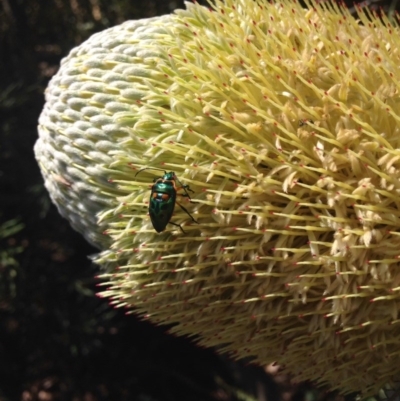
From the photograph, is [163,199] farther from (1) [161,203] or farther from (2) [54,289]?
(2) [54,289]

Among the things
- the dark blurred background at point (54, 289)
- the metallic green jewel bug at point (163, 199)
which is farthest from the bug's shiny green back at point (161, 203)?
the dark blurred background at point (54, 289)

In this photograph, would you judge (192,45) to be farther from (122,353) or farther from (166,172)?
(122,353)

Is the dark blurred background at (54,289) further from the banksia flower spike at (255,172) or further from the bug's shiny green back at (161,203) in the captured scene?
the bug's shiny green back at (161,203)

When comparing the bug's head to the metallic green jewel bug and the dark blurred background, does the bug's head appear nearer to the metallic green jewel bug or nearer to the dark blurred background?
the metallic green jewel bug

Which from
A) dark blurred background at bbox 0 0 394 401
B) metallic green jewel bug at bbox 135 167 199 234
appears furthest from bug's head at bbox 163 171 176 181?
dark blurred background at bbox 0 0 394 401

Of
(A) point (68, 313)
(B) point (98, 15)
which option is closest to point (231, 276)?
(A) point (68, 313)

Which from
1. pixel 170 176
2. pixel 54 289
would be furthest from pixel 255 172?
pixel 54 289
